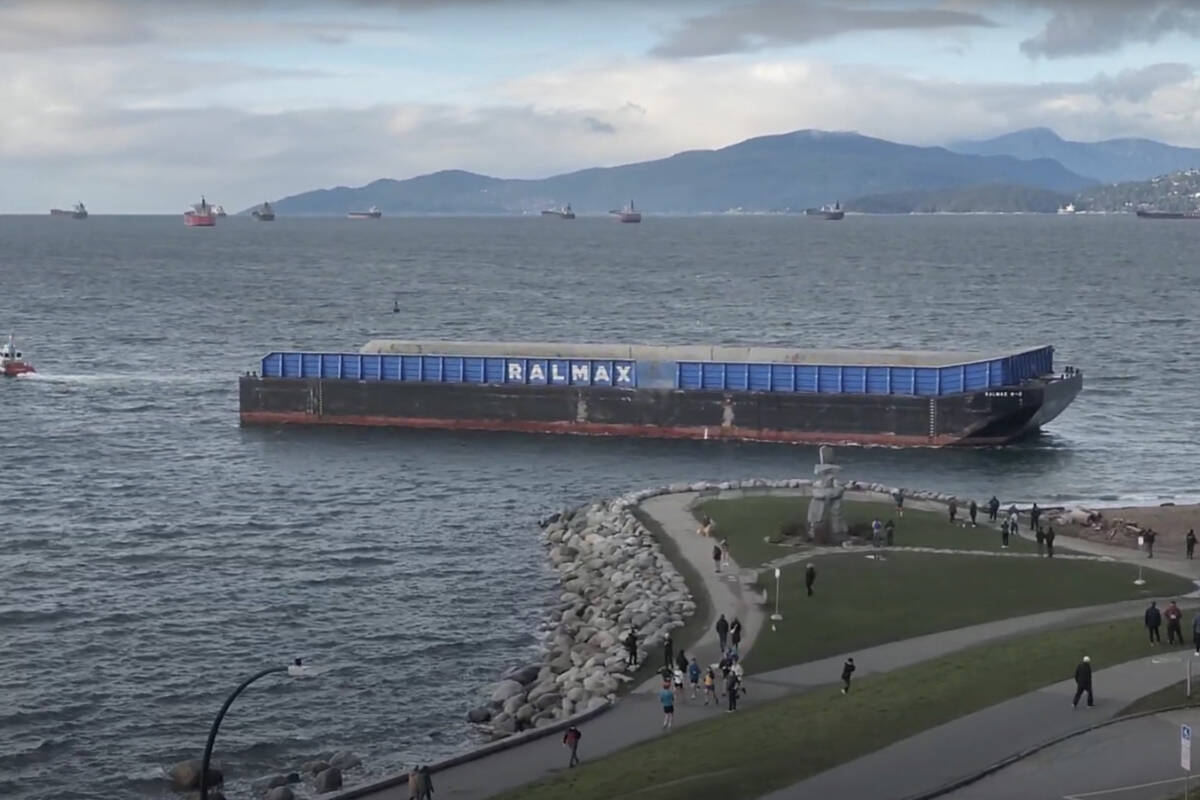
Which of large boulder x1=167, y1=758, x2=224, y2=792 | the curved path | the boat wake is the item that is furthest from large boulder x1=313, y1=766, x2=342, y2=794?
the boat wake

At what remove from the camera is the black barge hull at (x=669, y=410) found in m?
78.6

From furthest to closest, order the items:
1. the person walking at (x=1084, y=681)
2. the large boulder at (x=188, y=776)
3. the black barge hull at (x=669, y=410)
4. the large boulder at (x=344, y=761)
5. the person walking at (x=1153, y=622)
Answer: the black barge hull at (x=669, y=410) → the large boulder at (x=344, y=761) → the person walking at (x=1153, y=622) → the large boulder at (x=188, y=776) → the person walking at (x=1084, y=681)

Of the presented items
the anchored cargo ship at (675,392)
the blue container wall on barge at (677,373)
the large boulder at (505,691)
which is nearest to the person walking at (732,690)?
the large boulder at (505,691)

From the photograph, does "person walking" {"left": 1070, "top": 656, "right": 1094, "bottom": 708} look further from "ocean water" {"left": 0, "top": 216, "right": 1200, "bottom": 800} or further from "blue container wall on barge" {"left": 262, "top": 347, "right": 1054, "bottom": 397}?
"blue container wall on barge" {"left": 262, "top": 347, "right": 1054, "bottom": 397}

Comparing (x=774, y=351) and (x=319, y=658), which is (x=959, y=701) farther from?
(x=774, y=351)

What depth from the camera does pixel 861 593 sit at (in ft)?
149

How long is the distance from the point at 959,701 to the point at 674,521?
24076 millimetres

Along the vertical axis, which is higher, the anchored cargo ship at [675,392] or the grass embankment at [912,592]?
the anchored cargo ship at [675,392]

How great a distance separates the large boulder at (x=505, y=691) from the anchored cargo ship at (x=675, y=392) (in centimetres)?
4033

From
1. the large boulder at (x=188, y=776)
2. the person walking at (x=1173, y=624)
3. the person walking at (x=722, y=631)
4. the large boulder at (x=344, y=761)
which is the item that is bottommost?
the large boulder at (x=188, y=776)

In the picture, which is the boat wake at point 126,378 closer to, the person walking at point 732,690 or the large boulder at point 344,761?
the large boulder at point 344,761

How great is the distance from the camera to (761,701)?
121 ft

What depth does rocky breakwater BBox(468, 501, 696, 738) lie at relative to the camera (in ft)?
131

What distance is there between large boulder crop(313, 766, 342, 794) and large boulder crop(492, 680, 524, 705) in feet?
21.1
